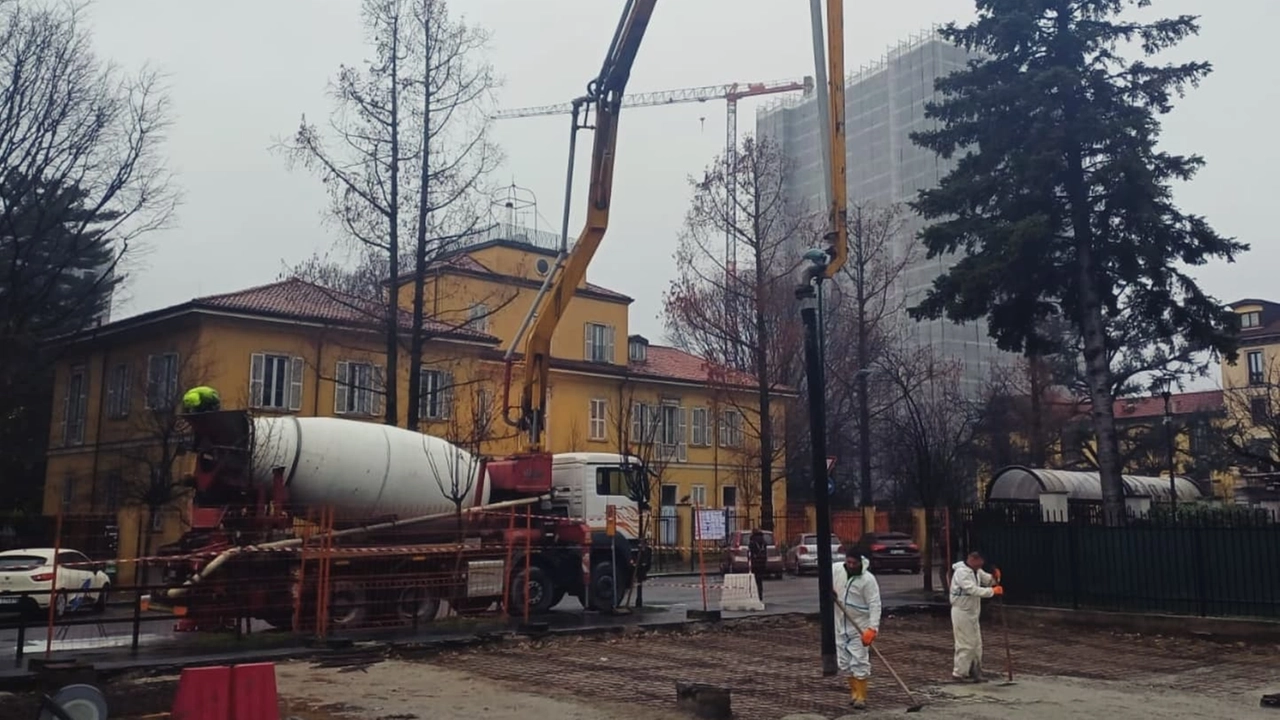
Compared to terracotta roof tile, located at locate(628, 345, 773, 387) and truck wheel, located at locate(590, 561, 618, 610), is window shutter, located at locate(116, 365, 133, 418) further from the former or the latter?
truck wheel, located at locate(590, 561, 618, 610)

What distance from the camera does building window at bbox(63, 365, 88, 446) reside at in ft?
141

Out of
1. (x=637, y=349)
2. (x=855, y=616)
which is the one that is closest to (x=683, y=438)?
(x=637, y=349)

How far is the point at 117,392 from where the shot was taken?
136ft

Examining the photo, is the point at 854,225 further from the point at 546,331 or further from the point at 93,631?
the point at 93,631

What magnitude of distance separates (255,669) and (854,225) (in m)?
42.0

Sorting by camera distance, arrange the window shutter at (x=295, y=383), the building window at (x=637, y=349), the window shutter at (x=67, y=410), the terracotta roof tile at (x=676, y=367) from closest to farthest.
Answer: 1. the window shutter at (x=295, y=383)
2. the window shutter at (x=67, y=410)
3. the terracotta roof tile at (x=676, y=367)
4. the building window at (x=637, y=349)

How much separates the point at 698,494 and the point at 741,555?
28.0 meters

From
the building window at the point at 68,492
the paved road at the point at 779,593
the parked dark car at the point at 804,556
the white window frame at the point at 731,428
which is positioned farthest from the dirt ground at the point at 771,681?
the white window frame at the point at 731,428

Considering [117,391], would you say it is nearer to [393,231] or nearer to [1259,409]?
[393,231]

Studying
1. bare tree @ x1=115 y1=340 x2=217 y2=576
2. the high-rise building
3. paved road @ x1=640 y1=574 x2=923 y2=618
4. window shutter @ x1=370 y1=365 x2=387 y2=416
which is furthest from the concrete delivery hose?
the high-rise building

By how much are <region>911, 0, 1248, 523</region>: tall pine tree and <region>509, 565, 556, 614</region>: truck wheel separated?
42.9 feet

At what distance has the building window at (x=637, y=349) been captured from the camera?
190 ft

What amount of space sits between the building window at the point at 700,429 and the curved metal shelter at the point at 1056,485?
67.1 ft

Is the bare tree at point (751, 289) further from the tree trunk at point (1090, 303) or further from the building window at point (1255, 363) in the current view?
the building window at point (1255, 363)
